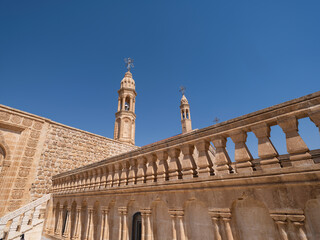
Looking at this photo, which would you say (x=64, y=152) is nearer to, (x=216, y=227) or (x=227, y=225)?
(x=216, y=227)

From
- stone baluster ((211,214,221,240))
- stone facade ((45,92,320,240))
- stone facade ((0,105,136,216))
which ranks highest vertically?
stone facade ((0,105,136,216))

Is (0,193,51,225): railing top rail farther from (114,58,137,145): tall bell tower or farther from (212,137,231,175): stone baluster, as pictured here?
(114,58,137,145): tall bell tower

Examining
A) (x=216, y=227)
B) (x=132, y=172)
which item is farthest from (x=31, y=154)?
(x=216, y=227)

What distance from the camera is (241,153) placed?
271 cm

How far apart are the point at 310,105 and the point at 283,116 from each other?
321 mm

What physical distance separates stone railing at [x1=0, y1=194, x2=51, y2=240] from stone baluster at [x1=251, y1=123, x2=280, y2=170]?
9221 millimetres

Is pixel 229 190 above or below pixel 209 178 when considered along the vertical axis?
below

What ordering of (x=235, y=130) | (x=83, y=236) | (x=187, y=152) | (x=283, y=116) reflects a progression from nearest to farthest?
(x=283, y=116) < (x=235, y=130) < (x=187, y=152) < (x=83, y=236)

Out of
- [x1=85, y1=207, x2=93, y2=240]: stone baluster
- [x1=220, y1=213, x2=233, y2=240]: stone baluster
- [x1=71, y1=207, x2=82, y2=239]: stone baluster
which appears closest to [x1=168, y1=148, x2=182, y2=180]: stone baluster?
[x1=220, y1=213, x2=233, y2=240]: stone baluster

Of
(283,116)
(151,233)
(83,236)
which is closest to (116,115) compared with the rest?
(83,236)

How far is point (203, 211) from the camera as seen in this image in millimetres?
3111

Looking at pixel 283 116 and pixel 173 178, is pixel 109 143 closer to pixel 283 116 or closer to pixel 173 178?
pixel 173 178

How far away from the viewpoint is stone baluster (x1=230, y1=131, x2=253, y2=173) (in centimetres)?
261

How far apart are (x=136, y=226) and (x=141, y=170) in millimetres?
1472
